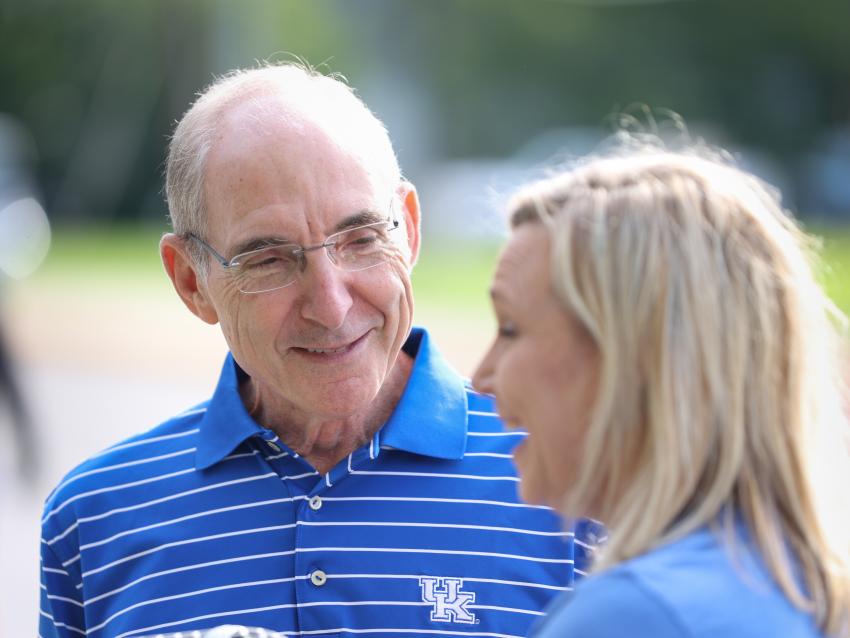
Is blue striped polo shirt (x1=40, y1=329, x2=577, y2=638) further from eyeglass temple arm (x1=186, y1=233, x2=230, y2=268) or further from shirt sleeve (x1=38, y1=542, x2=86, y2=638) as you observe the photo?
eyeglass temple arm (x1=186, y1=233, x2=230, y2=268)

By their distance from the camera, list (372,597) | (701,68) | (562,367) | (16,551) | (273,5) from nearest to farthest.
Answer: (562,367) → (372,597) → (16,551) → (273,5) → (701,68)

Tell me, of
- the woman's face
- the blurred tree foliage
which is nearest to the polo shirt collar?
the woman's face

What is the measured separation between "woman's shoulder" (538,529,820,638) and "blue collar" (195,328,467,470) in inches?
38.2

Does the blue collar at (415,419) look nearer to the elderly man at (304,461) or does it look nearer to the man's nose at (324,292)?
the elderly man at (304,461)

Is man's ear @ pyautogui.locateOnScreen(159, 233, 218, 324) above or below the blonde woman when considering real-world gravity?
above

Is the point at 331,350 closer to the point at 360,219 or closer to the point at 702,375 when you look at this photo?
the point at 360,219

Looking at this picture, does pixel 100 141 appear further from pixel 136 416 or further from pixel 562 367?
pixel 562 367

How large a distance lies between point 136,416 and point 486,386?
28.2ft

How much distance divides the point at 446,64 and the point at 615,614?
120ft

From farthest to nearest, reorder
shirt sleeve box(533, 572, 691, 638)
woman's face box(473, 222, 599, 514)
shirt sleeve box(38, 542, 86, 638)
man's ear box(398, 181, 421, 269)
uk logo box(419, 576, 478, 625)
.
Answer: man's ear box(398, 181, 421, 269) → shirt sleeve box(38, 542, 86, 638) → uk logo box(419, 576, 478, 625) → woman's face box(473, 222, 599, 514) → shirt sleeve box(533, 572, 691, 638)

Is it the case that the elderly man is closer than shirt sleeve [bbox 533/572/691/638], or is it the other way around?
shirt sleeve [bbox 533/572/691/638]

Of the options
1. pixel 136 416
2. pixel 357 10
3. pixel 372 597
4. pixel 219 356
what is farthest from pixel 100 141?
pixel 372 597

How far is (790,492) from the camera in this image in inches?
58.4

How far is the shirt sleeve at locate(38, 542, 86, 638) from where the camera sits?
7.92 feet
